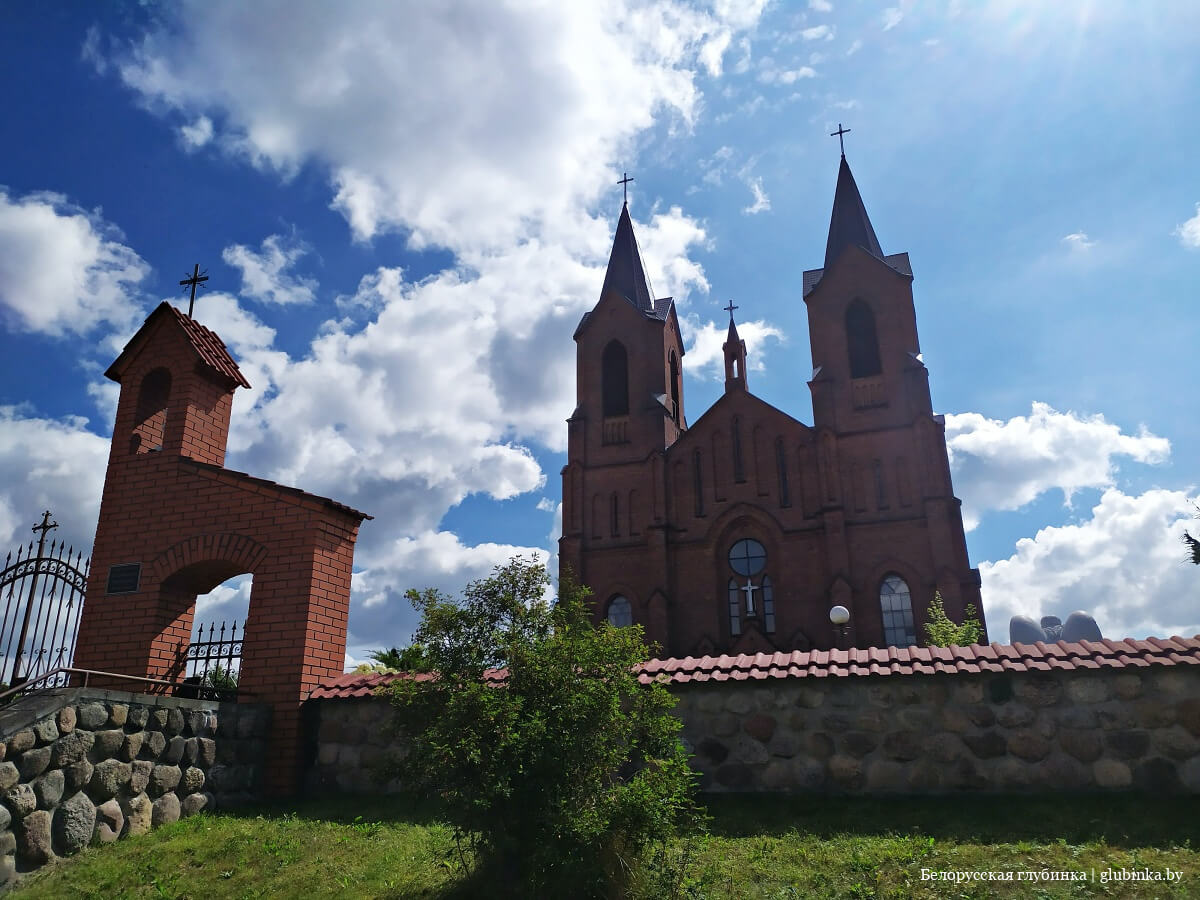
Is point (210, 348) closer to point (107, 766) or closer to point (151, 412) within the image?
point (151, 412)

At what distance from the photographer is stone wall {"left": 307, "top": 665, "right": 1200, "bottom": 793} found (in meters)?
8.32

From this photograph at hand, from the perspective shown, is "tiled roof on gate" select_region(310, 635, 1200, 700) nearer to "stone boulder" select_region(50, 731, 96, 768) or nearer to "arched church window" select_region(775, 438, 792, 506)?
"stone boulder" select_region(50, 731, 96, 768)

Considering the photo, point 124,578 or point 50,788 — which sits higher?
point 124,578

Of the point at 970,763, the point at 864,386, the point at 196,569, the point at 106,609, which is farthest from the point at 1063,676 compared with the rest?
the point at 864,386

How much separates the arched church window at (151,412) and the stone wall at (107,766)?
4.56m

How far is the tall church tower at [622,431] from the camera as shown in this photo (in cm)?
2966

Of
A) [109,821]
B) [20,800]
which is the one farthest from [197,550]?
[20,800]

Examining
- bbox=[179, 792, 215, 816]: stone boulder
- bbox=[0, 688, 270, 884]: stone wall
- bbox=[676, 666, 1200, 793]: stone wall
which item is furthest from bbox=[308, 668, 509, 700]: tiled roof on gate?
bbox=[676, 666, 1200, 793]: stone wall

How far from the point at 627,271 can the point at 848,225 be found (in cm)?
903

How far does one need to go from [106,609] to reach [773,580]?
808 inches

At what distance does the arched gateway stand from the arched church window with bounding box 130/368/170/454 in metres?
0.02

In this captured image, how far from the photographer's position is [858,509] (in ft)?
89.9

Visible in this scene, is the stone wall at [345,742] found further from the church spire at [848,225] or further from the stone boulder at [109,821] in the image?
the church spire at [848,225]

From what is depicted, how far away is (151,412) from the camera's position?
42.0 feet
